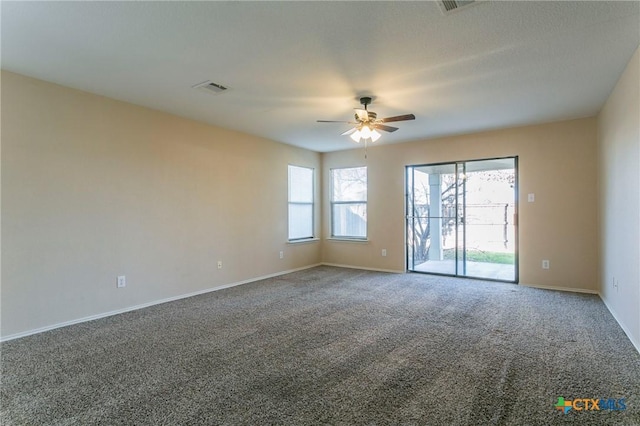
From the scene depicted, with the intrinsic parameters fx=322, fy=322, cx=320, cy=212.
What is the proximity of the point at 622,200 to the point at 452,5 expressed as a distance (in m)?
2.71

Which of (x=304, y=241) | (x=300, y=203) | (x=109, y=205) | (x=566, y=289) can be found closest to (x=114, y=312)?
(x=109, y=205)

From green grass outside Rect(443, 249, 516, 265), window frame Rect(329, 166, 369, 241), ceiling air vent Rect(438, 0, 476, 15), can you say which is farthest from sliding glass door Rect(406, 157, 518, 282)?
ceiling air vent Rect(438, 0, 476, 15)

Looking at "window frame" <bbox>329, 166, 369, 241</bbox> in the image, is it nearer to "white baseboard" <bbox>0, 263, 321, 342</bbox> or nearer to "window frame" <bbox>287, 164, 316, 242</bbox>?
"window frame" <bbox>287, 164, 316, 242</bbox>

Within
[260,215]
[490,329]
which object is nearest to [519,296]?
[490,329]

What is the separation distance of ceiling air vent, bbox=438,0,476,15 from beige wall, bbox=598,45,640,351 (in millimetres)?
1740

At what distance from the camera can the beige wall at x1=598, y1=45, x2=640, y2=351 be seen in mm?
2764

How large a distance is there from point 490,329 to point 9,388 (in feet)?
13.0

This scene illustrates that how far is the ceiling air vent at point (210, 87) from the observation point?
337 centimetres

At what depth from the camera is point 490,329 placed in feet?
10.6

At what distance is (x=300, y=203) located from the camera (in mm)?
6680

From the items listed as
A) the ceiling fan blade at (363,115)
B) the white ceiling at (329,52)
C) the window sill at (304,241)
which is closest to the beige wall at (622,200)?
the white ceiling at (329,52)

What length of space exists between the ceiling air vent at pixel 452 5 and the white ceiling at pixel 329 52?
0.06m

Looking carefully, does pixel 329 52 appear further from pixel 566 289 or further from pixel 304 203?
pixel 566 289

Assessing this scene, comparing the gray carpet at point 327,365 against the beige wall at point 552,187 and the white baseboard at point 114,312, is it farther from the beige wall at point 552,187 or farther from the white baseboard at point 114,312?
the beige wall at point 552,187
